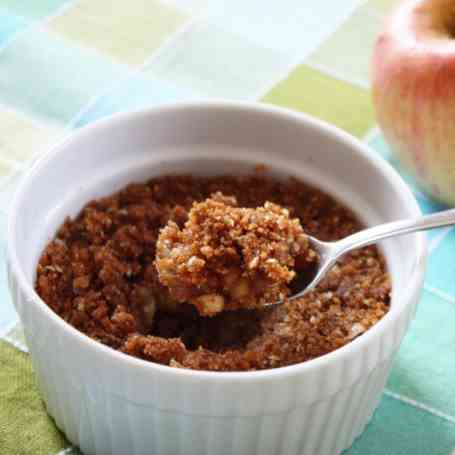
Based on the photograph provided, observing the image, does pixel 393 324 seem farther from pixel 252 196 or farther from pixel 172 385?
pixel 252 196

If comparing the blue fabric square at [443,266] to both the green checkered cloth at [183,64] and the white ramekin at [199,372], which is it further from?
the white ramekin at [199,372]

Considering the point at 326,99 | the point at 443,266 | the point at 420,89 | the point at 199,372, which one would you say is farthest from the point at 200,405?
the point at 326,99

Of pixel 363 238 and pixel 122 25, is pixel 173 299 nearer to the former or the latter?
pixel 363 238

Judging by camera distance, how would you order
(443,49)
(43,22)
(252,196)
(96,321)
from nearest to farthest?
(96,321) < (252,196) < (443,49) < (43,22)

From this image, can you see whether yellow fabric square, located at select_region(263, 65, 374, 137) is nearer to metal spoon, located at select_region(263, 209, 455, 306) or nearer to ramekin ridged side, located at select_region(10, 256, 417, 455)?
metal spoon, located at select_region(263, 209, 455, 306)

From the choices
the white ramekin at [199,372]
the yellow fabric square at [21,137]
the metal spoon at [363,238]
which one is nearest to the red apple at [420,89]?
the white ramekin at [199,372]

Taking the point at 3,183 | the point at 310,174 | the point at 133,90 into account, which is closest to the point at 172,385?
the point at 310,174
